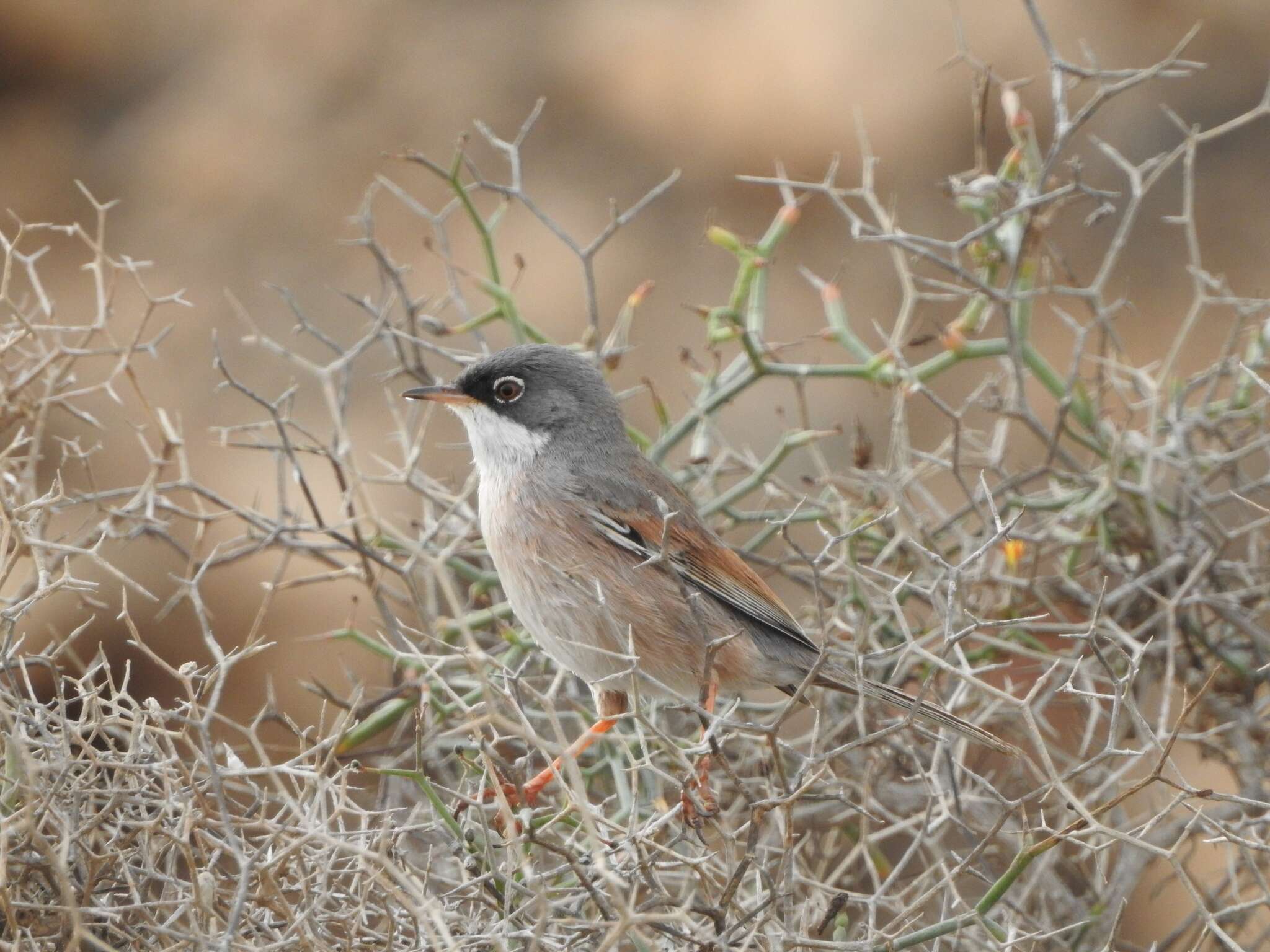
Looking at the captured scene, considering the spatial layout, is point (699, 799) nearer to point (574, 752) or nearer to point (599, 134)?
point (574, 752)

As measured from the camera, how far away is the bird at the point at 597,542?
384 centimetres

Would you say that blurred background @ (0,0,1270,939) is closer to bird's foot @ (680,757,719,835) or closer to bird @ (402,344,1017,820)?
bird @ (402,344,1017,820)

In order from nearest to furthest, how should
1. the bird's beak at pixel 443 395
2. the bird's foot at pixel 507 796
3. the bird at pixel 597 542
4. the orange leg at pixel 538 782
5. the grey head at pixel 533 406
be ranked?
the bird's foot at pixel 507 796 < the orange leg at pixel 538 782 < the bird at pixel 597 542 < the bird's beak at pixel 443 395 < the grey head at pixel 533 406

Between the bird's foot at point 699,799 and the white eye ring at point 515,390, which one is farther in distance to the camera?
the white eye ring at point 515,390

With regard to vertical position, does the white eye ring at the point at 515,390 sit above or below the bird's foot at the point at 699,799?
above

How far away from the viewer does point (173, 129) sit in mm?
8820

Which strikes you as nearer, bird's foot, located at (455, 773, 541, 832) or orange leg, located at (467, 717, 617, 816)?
bird's foot, located at (455, 773, 541, 832)

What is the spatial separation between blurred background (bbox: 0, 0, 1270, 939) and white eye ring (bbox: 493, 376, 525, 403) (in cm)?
388

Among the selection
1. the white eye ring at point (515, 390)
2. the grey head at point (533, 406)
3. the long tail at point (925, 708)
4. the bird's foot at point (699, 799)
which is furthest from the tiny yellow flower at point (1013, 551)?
the white eye ring at point (515, 390)

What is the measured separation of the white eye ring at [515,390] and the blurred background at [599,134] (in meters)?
3.88

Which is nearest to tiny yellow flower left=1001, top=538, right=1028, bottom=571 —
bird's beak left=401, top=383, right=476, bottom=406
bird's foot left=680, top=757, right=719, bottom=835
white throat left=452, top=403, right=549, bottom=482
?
bird's foot left=680, top=757, right=719, bottom=835

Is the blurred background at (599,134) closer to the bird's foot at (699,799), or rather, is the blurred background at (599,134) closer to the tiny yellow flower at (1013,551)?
the tiny yellow flower at (1013,551)

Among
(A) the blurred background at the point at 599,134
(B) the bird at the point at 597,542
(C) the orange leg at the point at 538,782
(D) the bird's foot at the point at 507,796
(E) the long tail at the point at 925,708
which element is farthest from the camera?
(A) the blurred background at the point at 599,134

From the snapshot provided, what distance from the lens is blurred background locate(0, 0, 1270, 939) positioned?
857 cm
